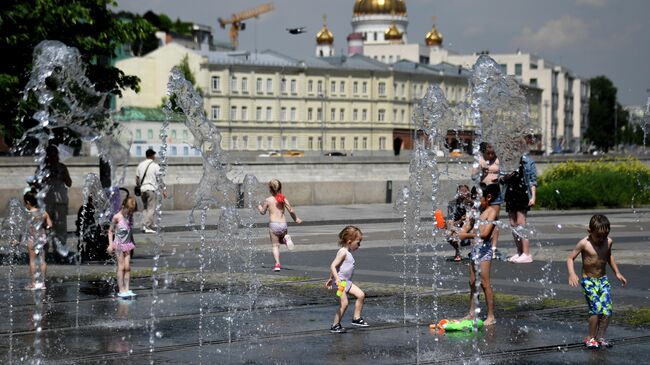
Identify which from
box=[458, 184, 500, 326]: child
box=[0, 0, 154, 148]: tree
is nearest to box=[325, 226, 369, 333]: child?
box=[458, 184, 500, 326]: child

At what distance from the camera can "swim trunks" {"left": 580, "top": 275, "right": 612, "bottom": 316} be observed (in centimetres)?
1111

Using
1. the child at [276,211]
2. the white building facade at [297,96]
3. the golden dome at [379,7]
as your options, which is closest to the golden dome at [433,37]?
the golden dome at [379,7]

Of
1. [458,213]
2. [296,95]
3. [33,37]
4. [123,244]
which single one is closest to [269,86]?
[296,95]

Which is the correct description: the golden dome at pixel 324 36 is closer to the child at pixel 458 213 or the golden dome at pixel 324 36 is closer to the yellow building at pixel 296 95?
the yellow building at pixel 296 95

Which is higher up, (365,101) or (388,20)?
(388,20)

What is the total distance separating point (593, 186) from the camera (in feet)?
127

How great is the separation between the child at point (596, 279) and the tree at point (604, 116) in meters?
169

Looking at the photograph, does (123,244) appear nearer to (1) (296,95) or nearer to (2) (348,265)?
(2) (348,265)

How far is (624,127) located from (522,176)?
18014 cm

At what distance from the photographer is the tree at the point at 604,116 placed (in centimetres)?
18462

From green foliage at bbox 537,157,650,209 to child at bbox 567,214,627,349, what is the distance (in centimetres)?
2662

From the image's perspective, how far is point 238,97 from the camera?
129875 mm

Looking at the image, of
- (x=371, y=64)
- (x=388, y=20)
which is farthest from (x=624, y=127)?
(x=371, y=64)

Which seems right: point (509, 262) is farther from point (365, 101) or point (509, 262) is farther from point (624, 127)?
point (624, 127)
